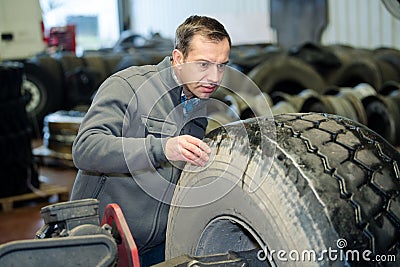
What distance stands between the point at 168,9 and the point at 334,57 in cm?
692

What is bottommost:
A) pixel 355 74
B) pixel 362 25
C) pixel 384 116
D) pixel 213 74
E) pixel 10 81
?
pixel 384 116

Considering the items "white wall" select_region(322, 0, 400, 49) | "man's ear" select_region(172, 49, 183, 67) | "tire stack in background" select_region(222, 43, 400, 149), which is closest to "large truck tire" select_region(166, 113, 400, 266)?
A: "man's ear" select_region(172, 49, 183, 67)

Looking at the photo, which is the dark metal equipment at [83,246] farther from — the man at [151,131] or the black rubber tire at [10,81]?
the black rubber tire at [10,81]

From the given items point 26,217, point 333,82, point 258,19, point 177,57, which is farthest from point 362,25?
point 177,57

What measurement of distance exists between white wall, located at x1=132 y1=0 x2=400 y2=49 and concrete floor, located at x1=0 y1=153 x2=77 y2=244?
197 inches

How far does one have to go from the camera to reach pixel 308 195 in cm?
114

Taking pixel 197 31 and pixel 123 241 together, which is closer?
pixel 123 241

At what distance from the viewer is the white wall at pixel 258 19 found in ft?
27.8

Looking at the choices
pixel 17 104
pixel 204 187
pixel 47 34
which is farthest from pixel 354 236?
pixel 47 34

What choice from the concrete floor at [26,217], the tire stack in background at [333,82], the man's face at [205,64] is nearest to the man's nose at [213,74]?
the man's face at [205,64]

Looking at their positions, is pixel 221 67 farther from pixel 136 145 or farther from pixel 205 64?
pixel 136 145

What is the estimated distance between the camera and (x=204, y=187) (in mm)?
1354

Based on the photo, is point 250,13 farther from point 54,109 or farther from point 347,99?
point 347,99

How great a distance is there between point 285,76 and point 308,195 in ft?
15.0
